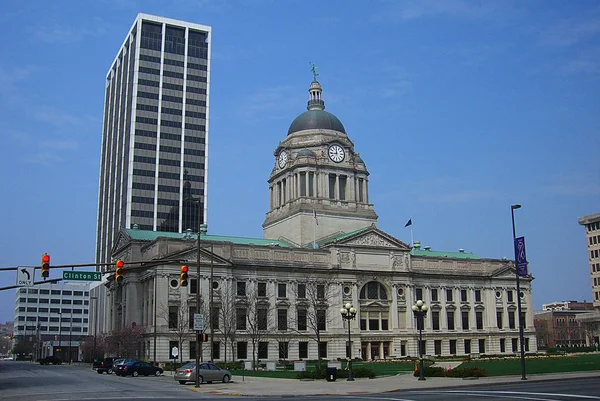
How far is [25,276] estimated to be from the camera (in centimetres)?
3412

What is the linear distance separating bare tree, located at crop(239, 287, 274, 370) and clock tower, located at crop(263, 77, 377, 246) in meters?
14.8

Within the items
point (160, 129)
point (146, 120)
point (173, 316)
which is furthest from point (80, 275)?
point (146, 120)

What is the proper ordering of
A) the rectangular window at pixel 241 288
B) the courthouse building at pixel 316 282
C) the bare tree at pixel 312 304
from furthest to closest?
the bare tree at pixel 312 304 < the rectangular window at pixel 241 288 < the courthouse building at pixel 316 282

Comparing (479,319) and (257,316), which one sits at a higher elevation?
(257,316)

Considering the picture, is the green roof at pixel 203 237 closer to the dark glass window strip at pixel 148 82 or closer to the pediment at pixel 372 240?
the pediment at pixel 372 240

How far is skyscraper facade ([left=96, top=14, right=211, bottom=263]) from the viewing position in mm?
143500

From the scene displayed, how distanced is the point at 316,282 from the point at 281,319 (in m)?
7.21

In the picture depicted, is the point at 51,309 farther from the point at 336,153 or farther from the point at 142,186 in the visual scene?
the point at 336,153

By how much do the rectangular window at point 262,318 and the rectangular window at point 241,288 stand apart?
3.03 metres

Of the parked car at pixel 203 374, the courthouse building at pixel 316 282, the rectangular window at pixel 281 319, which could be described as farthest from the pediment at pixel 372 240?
the parked car at pixel 203 374

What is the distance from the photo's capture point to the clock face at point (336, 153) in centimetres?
11119

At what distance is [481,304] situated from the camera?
358 ft

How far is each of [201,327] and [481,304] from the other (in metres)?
72.4

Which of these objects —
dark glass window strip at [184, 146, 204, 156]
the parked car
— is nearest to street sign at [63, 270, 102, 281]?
the parked car
